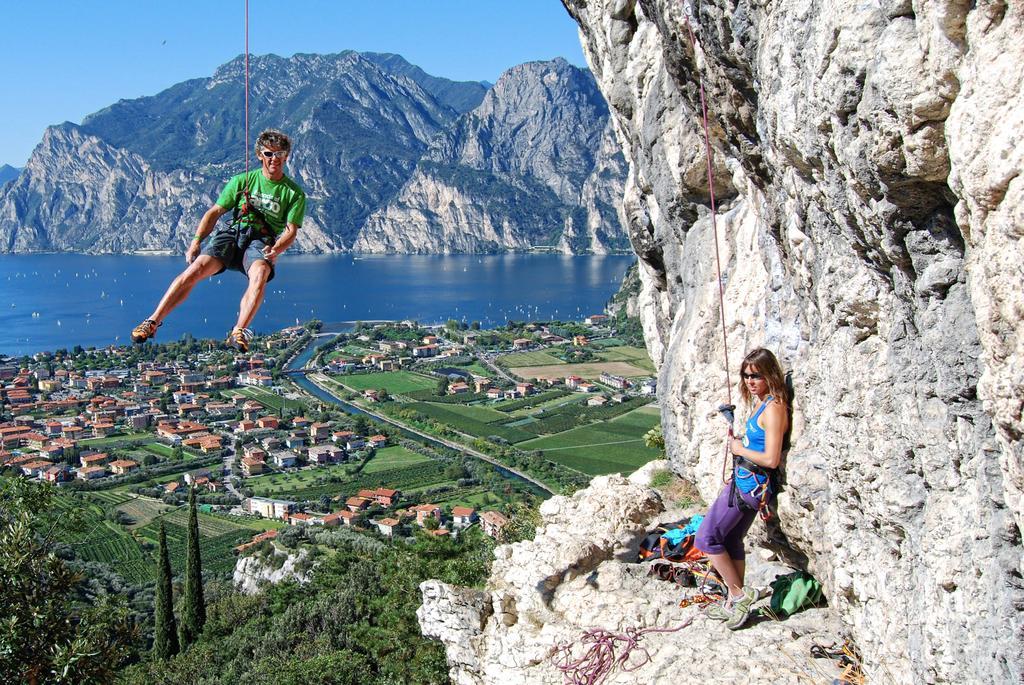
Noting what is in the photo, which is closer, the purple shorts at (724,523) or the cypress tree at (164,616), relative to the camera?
the purple shorts at (724,523)

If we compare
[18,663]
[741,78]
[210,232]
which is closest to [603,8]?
[741,78]

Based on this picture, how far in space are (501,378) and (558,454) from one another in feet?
68.5

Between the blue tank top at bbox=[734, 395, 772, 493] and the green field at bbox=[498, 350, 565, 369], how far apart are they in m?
62.1

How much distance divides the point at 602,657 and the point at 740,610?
2.89 feet

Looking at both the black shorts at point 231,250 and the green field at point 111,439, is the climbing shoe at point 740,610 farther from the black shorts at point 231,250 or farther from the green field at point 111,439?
the green field at point 111,439

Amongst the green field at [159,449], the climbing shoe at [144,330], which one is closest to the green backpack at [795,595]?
the climbing shoe at [144,330]

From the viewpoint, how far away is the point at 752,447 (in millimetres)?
5082

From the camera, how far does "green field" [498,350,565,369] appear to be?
68.3 metres

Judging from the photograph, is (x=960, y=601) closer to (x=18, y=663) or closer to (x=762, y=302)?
(x=762, y=302)

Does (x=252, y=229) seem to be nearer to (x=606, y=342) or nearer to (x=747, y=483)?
(x=747, y=483)

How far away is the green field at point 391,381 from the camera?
199 feet

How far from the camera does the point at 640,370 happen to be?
65.1 m

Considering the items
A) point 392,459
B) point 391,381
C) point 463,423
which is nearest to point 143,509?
point 392,459

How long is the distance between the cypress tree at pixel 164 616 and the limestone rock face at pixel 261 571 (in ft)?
16.1
